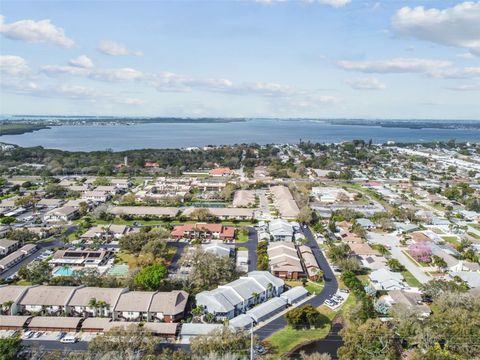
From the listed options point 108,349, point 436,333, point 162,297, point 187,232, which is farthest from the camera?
point 187,232

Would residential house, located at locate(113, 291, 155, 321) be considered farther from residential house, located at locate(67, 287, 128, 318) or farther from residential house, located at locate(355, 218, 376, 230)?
residential house, located at locate(355, 218, 376, 230)

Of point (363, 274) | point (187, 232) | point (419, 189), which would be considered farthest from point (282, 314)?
point (419, 189)

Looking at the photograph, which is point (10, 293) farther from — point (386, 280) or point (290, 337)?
point (386, 280)

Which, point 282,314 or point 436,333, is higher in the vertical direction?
point 436,333

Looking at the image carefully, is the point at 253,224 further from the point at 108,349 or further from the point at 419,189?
the point at 419,189

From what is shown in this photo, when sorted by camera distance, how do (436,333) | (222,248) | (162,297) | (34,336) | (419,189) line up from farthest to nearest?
(419,189) < (222,248) < (162,297) < (34,336) < (436,333)

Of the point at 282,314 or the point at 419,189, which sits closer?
the point at 282,314

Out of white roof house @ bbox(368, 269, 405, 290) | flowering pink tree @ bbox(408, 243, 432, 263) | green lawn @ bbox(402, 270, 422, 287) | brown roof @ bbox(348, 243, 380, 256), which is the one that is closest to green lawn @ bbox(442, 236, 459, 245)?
flowering pink tree @ bbox(408, 243, 432, 263)
